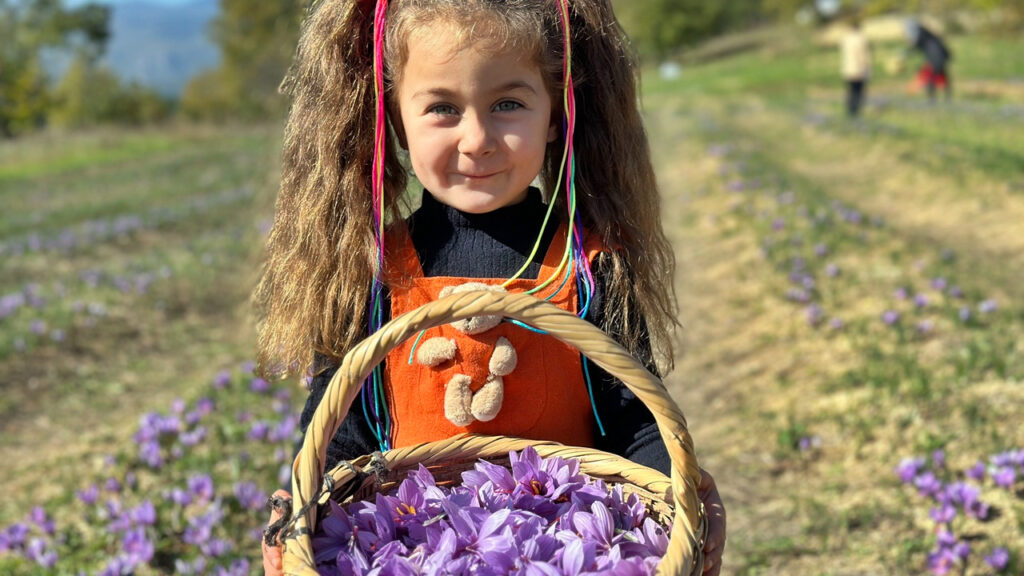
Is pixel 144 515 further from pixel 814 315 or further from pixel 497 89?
pixel 814 315

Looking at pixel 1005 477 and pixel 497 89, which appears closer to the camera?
pixel 497 89

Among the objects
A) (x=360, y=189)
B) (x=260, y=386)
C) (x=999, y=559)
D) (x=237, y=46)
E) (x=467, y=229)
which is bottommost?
(x=999, y=559)

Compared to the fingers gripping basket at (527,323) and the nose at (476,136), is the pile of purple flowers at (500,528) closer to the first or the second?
the fingers gripping basket at (527,323)

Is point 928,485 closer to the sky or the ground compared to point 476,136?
closer to the ground

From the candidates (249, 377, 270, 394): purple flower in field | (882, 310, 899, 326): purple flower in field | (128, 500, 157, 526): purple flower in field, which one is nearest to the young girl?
(128, 500, 157, 526): purple flower in field

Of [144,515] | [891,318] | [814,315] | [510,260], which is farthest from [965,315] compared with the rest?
[144,515]

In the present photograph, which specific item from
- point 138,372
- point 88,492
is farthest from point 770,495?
point 138,372

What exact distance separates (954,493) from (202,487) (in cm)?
274

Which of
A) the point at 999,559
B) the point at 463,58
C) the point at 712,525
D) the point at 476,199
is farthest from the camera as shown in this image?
the point at 999,559

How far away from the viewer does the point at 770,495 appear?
382 centimetres

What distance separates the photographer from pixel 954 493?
3199 millimetres

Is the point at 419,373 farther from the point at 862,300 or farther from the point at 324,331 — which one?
the point at 862,300

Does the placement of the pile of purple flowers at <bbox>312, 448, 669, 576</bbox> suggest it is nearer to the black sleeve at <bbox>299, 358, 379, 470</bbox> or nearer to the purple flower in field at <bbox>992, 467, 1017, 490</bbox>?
the black sleeve at <bbox>299, 358, 379, 470</bbox>

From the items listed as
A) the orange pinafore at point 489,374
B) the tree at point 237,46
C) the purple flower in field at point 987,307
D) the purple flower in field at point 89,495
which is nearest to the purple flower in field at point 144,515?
the purple flower in field at point 89,495
